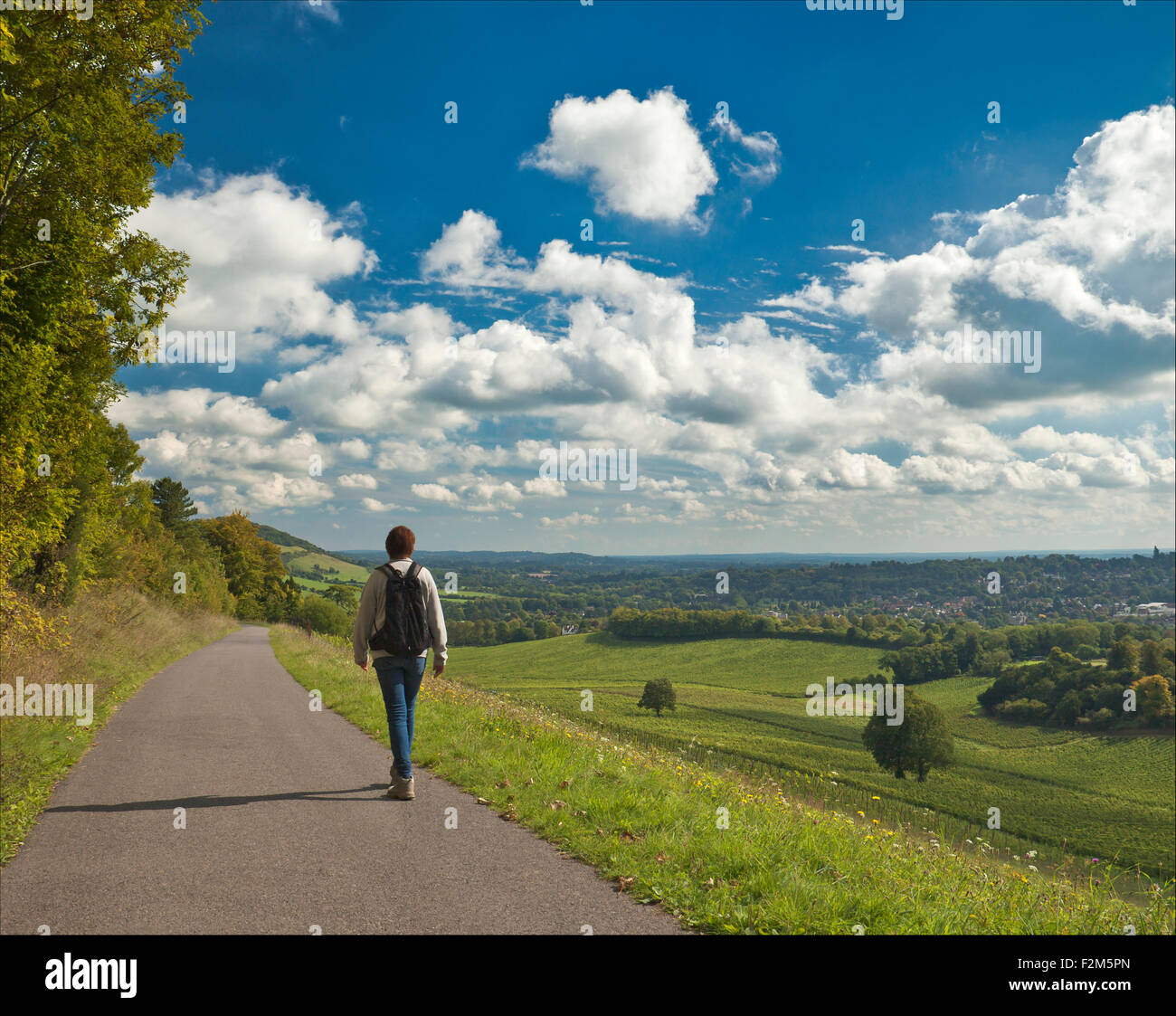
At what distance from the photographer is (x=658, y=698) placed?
263 ft

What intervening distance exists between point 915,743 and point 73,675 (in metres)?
70.2

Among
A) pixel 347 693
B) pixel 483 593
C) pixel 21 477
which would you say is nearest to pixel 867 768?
pixel 347 693

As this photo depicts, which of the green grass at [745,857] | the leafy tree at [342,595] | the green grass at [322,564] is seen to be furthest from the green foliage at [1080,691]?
the green grass at [322,564]

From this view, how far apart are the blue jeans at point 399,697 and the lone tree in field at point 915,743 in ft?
231

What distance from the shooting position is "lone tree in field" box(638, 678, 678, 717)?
79.8 meters

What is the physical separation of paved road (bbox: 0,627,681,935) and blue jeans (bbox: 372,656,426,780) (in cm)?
38

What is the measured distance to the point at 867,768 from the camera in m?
66.9

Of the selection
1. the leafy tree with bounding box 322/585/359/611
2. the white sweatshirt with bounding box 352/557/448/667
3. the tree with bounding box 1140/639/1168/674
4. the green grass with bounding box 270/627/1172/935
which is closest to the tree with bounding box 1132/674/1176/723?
the tree with bounding box 1140/639/1168/674

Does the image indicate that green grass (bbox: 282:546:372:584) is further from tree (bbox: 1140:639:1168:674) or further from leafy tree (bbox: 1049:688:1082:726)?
tree (bbox: 1140:639:1168:674)

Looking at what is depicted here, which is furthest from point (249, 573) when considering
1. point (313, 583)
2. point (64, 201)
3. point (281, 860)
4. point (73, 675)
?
point (281, 860)

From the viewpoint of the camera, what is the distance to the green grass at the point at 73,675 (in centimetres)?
673

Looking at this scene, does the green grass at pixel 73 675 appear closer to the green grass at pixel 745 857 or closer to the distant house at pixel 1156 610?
the green grass at pixel 745 857
